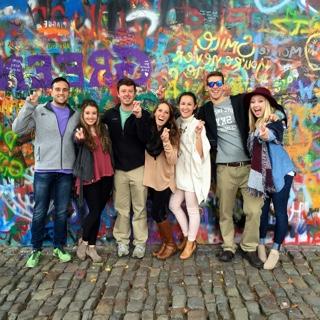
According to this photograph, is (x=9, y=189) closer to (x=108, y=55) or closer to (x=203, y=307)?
(x=108, y=55)

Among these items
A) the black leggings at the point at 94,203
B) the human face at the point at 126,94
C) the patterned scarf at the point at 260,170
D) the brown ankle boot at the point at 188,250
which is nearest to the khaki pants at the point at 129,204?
the black leggings at the point at 94,203

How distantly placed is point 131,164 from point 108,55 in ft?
4.43

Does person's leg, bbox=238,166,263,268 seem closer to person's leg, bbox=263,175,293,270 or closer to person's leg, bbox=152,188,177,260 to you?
person's leg, bbox=263,175,293,270

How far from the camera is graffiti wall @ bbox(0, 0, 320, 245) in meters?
5.25

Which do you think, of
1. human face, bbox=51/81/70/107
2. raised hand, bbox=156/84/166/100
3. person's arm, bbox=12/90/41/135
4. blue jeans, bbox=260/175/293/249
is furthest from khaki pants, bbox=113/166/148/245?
blue jeans, bbox=260/175/293/249

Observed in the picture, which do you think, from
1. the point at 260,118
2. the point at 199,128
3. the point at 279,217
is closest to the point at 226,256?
the point at 279,217

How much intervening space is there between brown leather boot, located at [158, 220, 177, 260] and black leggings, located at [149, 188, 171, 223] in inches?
4.0

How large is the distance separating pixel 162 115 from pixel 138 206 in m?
1.11

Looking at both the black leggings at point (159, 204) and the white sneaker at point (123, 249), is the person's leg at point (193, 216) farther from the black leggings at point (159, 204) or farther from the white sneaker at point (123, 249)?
the white sneaker at point (123, 249)

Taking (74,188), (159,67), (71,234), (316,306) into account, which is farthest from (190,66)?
(316,306)

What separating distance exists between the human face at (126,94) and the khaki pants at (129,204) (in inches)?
29.8

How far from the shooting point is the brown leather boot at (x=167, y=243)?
5.23m

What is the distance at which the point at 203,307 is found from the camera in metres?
4.08

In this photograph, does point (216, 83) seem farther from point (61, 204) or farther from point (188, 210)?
point (61, 204)
